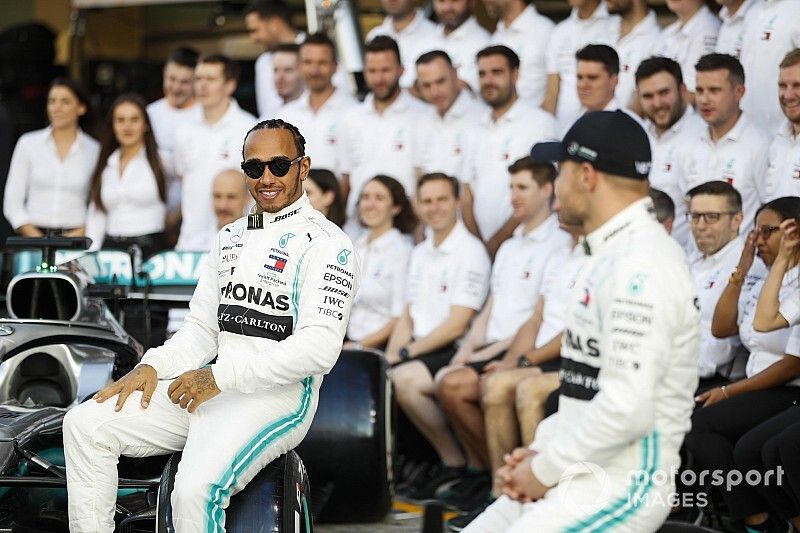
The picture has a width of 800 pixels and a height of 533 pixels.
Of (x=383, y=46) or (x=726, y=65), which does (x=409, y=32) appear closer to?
(x=383, y=46)

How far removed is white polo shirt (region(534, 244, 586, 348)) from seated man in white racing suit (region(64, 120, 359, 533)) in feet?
8.38

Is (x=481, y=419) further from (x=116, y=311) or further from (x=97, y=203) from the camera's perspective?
(x=97, y=203)

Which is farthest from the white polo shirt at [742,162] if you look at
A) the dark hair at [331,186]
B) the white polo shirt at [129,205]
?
the white polo shirt at [129,205]

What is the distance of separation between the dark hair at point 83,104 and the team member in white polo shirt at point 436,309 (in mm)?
2771

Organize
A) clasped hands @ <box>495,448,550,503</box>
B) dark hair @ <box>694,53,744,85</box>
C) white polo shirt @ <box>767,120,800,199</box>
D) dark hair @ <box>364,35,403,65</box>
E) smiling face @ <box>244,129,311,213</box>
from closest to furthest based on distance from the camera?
clasped hands @ <box>495,448,550,503</box> → smiling face @ <box>244,129,311,213</box> → white polo shirt @ <box>767,120,800,199</box> → dark hair @ <box>694,53,744,85</box> → dark hair @ <box>364,35,403,65</box>

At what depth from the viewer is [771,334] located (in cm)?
603

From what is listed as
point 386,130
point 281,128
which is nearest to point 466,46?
point 386,130

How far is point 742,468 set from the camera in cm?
566

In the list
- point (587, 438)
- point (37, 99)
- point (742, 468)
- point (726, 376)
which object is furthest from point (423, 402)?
point (37, 99)

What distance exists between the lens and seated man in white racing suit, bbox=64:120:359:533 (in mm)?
4422

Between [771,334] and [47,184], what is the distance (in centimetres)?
513

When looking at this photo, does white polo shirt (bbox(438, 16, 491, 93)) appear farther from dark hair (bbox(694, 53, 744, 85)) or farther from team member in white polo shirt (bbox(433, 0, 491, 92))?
dark hair (bbox(694, 53, 744, 85))

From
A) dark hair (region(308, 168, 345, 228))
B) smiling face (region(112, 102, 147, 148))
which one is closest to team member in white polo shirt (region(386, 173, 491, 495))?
dark hair (region(308, 168, 345, 228))

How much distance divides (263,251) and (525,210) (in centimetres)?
307
